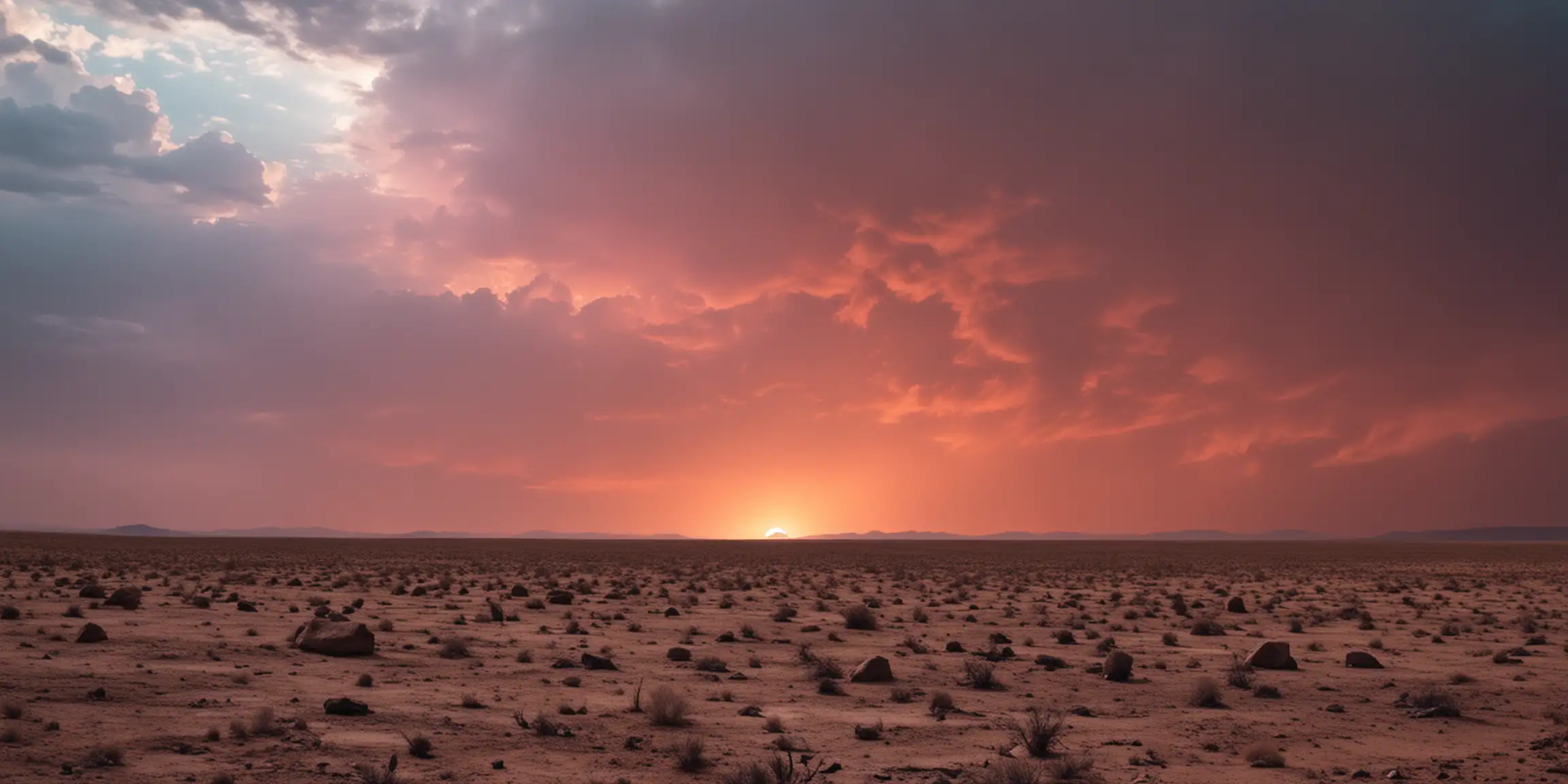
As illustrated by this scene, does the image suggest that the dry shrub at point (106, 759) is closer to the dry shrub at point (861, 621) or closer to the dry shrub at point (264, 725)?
the dry shrub at point (264, 725)

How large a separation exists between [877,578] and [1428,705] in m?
43.8

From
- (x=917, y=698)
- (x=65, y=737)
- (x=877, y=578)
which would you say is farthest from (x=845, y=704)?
(x=877, y=578)

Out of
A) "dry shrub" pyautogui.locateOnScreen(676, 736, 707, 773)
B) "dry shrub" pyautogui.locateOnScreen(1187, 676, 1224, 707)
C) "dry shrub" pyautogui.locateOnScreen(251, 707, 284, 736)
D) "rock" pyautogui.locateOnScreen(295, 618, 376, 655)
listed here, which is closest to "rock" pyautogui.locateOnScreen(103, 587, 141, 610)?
"rock" pyautogui.locateOnScreen(295, 618, 376, 655)

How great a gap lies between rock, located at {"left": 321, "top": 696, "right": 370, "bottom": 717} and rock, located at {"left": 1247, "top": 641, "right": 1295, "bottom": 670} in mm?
19648

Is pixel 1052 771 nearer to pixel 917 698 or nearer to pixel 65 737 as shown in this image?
pixel 917 698

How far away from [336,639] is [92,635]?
219 inches

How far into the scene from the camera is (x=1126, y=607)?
4281cm

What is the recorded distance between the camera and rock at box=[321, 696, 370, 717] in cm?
1792

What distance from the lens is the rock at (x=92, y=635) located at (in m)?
24.3

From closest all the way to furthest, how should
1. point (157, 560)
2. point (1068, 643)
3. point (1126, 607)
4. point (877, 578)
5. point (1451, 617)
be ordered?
point (1068, 643) < point (1451, 617) < point (1126, 607) < point (877, 578) < point (157, 560)

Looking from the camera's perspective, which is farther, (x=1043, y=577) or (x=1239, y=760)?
Answer: (x=1043, y=577)

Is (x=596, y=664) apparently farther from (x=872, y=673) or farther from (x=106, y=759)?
(x=106, y=759)

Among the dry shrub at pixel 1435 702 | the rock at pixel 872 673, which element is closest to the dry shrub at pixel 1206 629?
the dry shrub at pixel 1435 702

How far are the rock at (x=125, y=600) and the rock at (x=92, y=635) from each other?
801 cm
